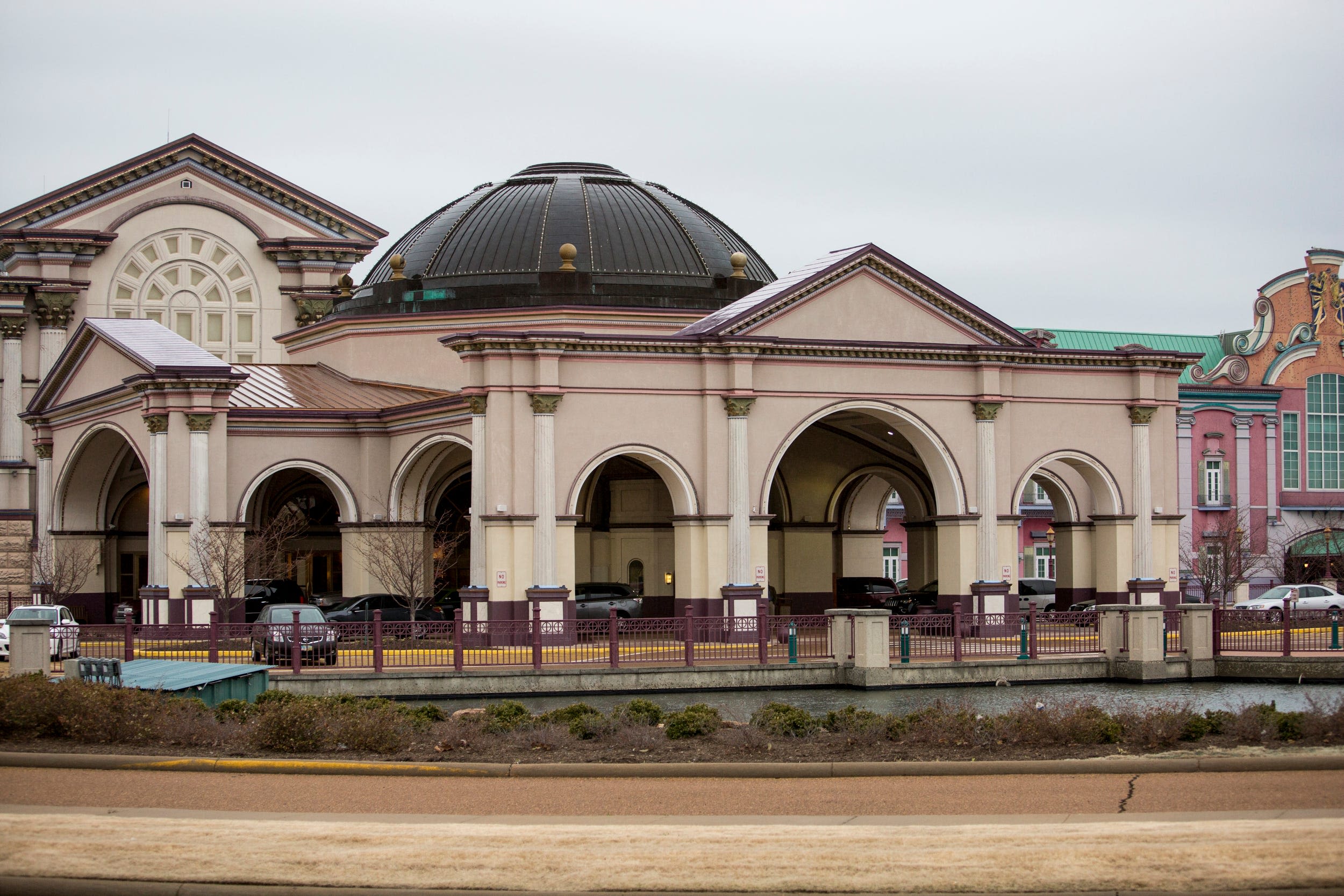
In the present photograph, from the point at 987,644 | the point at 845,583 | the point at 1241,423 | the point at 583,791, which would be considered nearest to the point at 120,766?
the point at 583,791

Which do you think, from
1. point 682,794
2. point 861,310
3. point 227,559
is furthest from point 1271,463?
point 682,794

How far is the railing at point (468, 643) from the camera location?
3428 cm

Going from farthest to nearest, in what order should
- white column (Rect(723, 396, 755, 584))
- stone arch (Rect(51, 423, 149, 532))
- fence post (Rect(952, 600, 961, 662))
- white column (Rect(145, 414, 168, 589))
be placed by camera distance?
1. stone arch (Rect(51, 423, 149, 532))
2. white column (Rect(145, 414, 168, 589))
3. white column (Rect(723, 396, 755, 584))
4. fence post (Rect(952, 600, 961, 662))

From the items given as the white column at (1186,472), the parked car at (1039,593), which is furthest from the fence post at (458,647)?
the white column at (1186,472)

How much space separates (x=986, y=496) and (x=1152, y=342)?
34.1 metres

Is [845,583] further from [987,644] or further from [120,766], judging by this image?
[120,766]

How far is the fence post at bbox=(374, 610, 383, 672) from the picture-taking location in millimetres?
33406

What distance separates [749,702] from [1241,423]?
4284cm

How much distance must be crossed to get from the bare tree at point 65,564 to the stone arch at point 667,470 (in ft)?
61.4

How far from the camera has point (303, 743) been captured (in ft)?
66.8

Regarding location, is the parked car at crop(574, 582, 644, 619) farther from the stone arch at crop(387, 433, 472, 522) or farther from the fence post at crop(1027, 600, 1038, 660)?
the fence post at crop(1027, 600, 1038, 660)

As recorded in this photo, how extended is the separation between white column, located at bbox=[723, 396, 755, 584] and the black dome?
882 cm

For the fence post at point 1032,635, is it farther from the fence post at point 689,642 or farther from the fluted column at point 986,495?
the fence post at point 689,642

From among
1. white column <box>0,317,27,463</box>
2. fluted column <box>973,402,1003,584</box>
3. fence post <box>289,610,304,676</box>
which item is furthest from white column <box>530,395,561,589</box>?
white column <box>0,317,27,463</box>
